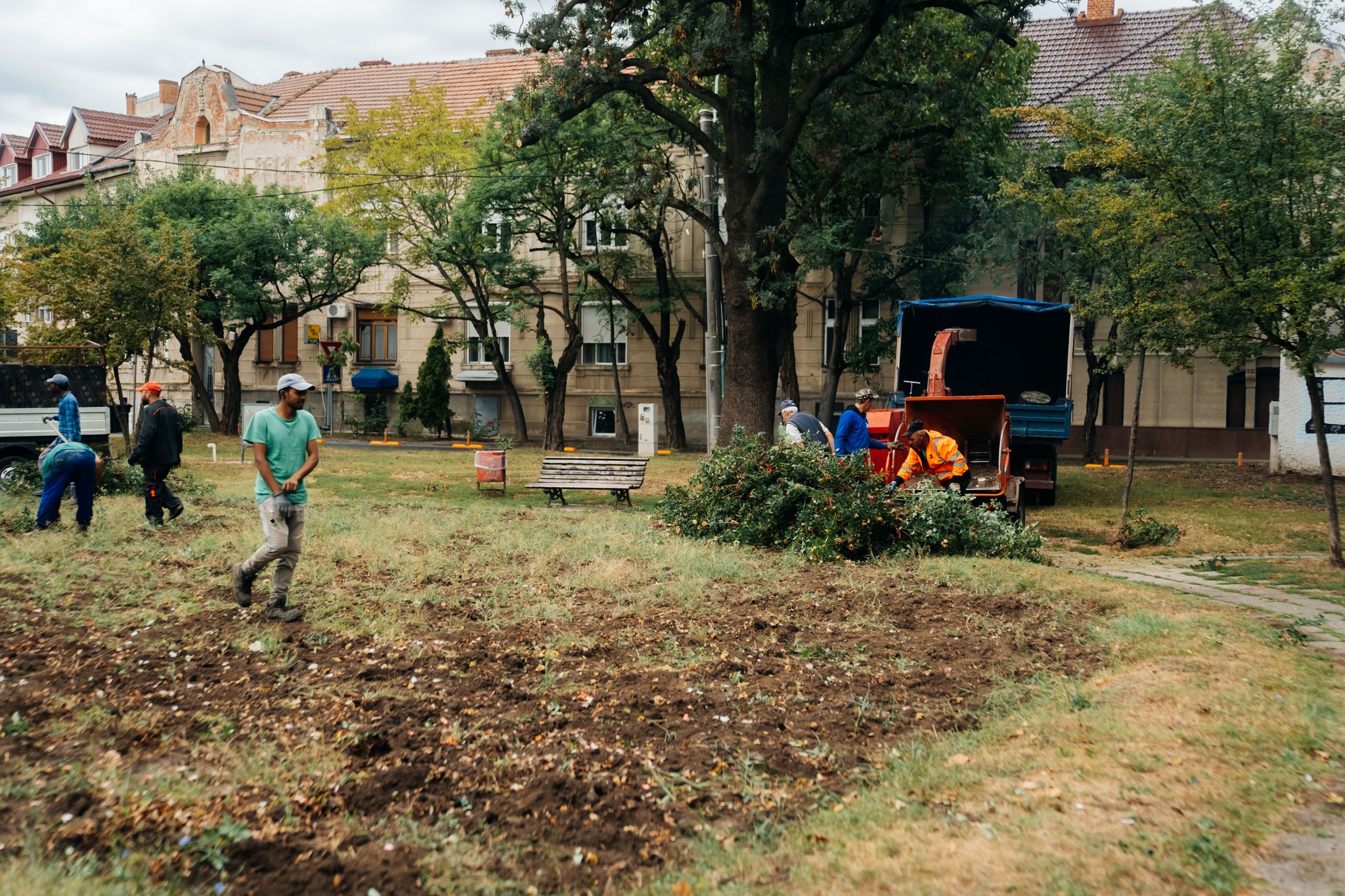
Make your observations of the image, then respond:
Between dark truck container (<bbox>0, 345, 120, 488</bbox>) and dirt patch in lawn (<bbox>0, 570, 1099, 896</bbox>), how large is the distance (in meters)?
10.1

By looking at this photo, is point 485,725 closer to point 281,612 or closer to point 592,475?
point 281,612

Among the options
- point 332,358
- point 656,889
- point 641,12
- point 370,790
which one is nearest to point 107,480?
point 641,12

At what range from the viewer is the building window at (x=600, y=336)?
114 feet

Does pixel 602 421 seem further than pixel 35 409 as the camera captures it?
Yes

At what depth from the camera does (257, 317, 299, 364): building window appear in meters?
41.8

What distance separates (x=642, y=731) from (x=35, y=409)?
15.1m

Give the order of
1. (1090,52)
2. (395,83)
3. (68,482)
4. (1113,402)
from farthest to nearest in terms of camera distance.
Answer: (395,83) < (1090,52) < (1113,402) < (68,482)

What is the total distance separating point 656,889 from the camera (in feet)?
13.1

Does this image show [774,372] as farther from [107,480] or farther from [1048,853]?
[1048,853]

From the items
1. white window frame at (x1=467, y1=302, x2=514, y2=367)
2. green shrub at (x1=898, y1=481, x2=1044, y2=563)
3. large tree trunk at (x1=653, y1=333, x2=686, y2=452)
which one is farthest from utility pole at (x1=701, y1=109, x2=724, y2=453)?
white window frame at (x1=467, y1=302, x2=514, y2=367)

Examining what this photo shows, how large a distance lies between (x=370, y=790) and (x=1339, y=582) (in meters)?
10.1

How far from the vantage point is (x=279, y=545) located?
7.96 meters

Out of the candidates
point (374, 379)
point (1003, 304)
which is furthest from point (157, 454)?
point (374, 379)

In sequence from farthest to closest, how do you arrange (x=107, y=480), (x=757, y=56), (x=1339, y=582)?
(x=757, y=56) → (x=107, y=480) → (x=1339, y=582)
